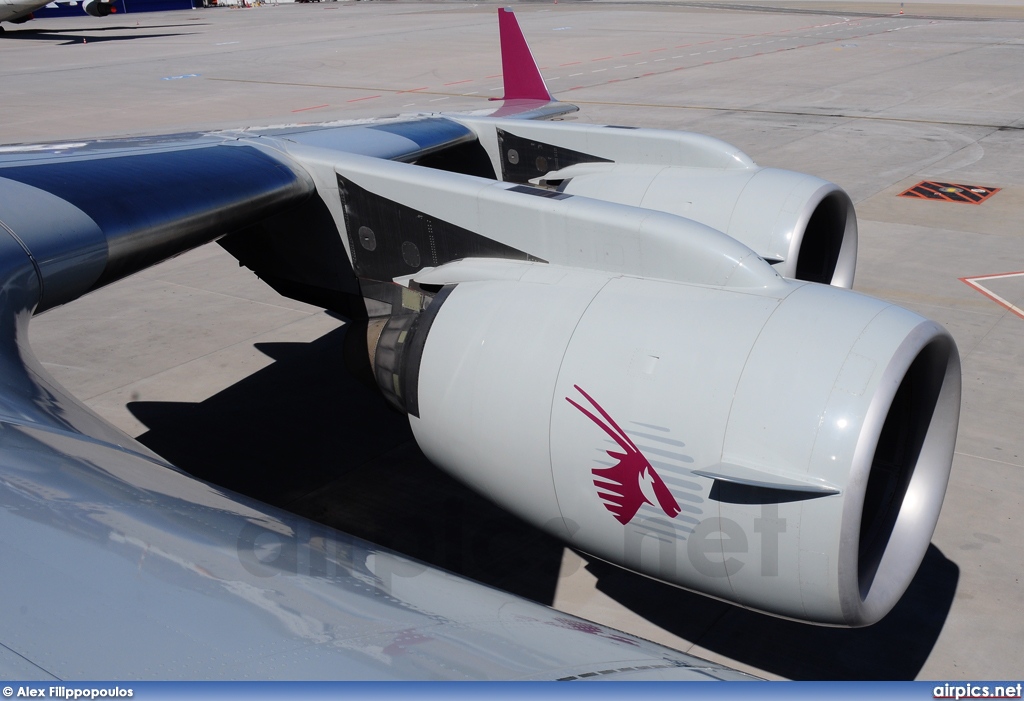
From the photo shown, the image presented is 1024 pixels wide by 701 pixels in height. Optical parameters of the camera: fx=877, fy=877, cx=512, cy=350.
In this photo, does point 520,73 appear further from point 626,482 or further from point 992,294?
point 626,482

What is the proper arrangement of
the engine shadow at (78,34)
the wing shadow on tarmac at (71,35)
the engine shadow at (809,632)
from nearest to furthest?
the engine shadow at (809,632)
the wing shadow on tarmac at (71,35)
the engine shadow at (78,34)

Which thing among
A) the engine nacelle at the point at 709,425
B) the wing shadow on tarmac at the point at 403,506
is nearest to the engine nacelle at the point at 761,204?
the engine nacelle at the point at 709,425

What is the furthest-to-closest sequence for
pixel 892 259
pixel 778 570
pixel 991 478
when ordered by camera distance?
pixel 892 259 → pixel 991 478 → pixel 778 570

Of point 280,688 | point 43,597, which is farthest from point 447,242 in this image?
point 280,688

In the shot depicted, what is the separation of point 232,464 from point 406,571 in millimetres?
4414

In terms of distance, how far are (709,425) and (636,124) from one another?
666 inches

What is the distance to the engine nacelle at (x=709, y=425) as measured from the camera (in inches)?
139

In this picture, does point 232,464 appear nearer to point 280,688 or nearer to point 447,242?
point 447,242

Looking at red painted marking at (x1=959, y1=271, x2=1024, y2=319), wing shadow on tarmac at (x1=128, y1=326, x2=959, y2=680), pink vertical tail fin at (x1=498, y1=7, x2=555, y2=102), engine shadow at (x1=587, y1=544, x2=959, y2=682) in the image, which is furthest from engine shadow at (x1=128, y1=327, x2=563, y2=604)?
red painted marking at (x1=959, y1=271, x2=1024, y2=319)

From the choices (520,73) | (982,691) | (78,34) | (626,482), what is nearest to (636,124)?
(520,73)

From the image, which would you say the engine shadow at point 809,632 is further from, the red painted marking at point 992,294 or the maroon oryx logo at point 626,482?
the red painted marking at point 992,294

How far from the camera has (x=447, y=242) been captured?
5.11 m

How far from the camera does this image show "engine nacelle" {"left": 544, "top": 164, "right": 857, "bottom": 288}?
5734 millimetres

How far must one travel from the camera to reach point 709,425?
367 cm
